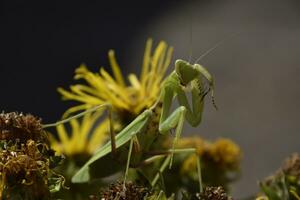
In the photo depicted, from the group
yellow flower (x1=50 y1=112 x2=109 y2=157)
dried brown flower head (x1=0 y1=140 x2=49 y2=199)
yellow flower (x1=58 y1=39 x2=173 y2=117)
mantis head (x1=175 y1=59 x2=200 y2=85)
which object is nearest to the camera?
dried brown flower head (x1=0 y1=140 x2=49 y2=199)

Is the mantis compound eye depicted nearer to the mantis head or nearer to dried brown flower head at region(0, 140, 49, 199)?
the mantis head

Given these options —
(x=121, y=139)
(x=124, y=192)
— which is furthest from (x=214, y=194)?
(x=121, y=139)

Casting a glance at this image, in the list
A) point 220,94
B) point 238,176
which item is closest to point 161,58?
point 238,176

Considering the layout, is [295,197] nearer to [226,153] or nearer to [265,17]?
[226,153]

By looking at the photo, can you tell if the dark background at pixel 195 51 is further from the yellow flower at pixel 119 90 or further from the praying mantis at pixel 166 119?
the praying mantis at pixel 166 119

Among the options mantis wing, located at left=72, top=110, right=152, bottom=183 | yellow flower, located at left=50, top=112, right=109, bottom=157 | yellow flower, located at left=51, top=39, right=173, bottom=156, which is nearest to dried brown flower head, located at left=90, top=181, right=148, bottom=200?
mantis wing, located at left=72, top=110, right=152, bottom=183
